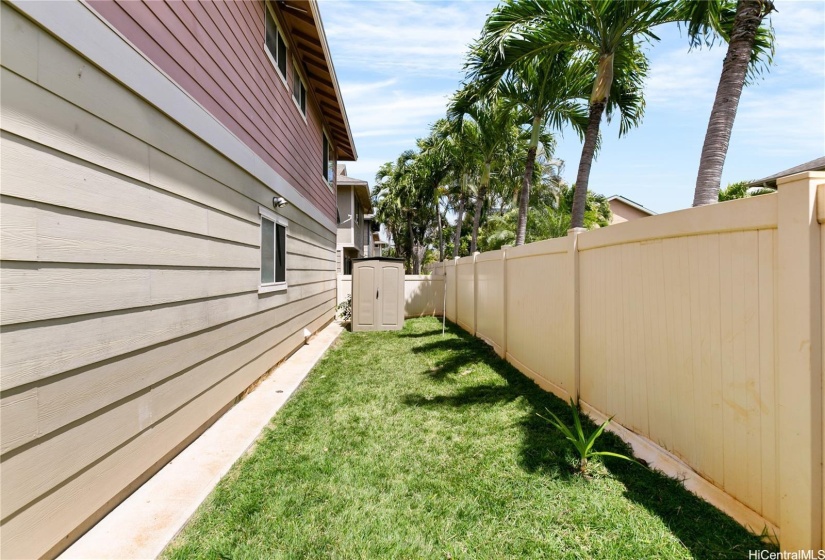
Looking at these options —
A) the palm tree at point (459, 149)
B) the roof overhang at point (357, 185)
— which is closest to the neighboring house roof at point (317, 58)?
the palm tree at point (459, 149)

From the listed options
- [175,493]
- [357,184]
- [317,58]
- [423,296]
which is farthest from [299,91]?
[357,184]

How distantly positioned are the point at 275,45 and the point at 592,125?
5.27 metres

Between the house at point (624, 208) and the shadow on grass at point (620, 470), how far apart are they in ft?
87.9

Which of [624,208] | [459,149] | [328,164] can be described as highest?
[459,149]

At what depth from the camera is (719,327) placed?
2.40 meters

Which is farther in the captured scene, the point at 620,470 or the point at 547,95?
the point at 547,95

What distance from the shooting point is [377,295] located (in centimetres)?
1099

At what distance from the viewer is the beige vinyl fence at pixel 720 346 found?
1869 mm

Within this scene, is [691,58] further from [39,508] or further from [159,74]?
[39,508]

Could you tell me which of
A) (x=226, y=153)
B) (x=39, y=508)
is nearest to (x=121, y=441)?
(x=39, y=508)

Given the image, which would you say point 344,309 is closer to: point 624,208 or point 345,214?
point 345,214

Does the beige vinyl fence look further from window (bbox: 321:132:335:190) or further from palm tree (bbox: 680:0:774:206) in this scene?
window (bbox: 321:132:335:190)

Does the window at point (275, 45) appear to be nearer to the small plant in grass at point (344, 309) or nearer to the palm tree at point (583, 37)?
the palm tree at point (583, 37)

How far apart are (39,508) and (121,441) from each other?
63cm
